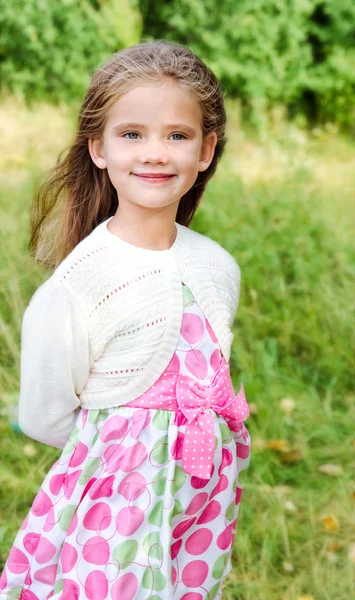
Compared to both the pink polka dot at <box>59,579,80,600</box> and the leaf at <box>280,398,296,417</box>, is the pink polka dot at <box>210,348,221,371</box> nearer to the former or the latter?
the pink polka dot at <box>59,579,80,600</box>

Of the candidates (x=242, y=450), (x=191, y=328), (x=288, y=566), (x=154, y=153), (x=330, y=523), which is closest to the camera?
(x=154, y=153)

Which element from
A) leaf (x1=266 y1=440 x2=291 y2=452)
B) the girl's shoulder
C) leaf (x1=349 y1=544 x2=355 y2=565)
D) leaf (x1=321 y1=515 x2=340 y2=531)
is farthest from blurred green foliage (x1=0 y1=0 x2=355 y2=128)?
the girl's shoulder

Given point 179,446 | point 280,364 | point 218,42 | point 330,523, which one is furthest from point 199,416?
point 218,42

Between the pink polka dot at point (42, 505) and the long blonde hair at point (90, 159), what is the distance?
1.70ft

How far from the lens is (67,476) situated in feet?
5.03

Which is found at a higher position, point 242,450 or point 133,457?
point 133,457

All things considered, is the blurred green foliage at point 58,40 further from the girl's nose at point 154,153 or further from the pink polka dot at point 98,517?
the pink polka dot at point 98,517

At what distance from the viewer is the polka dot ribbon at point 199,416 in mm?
1469

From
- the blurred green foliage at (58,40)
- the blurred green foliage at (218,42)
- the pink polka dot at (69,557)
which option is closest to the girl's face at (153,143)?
the pink polka dot at (69,557)

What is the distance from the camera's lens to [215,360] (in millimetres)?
1567

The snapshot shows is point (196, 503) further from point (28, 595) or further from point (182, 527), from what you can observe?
point (28, 595)

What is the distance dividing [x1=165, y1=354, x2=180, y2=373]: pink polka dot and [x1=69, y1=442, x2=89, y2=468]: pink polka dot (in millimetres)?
228

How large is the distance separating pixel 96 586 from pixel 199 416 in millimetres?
384

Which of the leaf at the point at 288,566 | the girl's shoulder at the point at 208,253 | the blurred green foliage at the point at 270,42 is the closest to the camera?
the girl's shoulder at the point at 208,253
